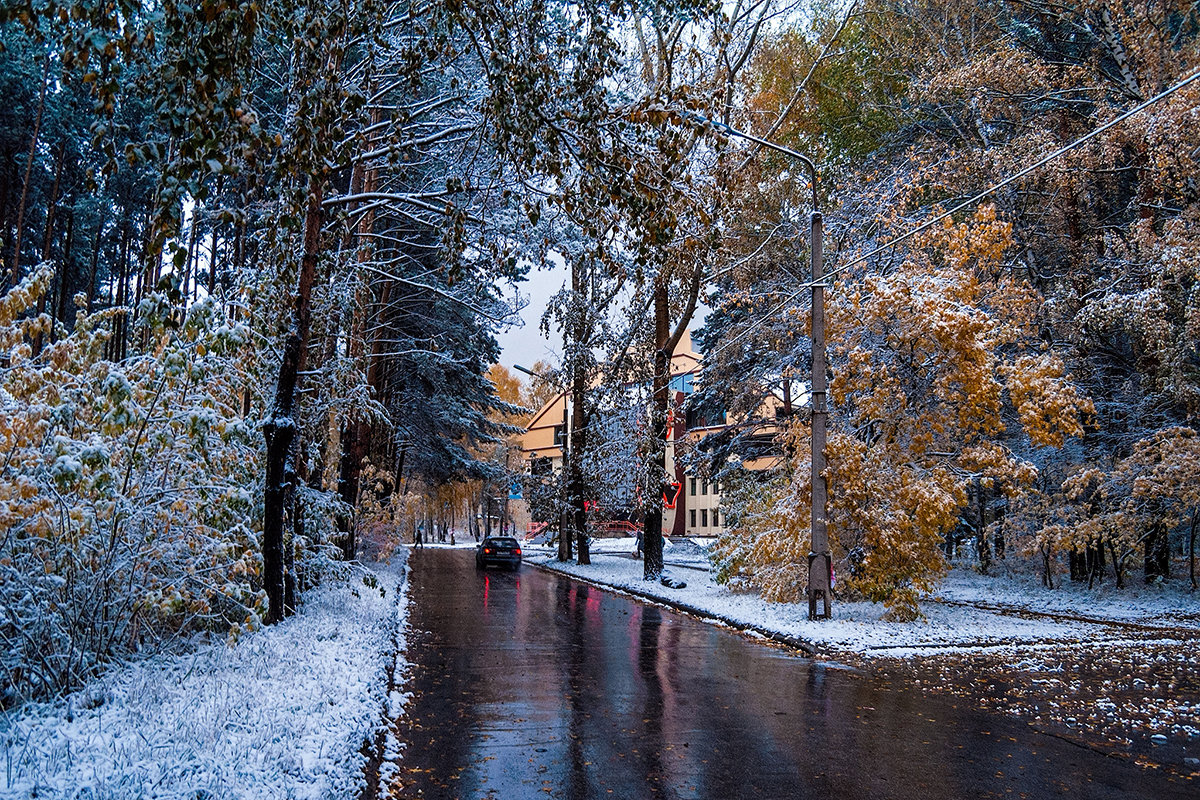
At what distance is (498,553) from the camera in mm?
37500

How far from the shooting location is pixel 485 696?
30.9ft

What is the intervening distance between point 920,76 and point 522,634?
1872 centimetres

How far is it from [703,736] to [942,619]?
10.5 meters

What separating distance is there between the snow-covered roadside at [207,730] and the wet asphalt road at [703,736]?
65 cm

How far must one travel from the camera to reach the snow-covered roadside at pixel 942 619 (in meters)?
13.7

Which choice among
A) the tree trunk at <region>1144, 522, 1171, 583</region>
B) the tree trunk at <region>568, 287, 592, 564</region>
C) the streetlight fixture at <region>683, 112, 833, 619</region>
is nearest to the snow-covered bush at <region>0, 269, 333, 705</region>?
the streetlight fixture at <region>683, 112, 833, 619</region>

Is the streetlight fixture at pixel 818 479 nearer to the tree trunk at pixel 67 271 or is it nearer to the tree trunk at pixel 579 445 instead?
the tree trunk at pixel 579 445

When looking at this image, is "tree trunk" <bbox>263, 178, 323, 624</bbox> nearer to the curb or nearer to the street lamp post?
the curb

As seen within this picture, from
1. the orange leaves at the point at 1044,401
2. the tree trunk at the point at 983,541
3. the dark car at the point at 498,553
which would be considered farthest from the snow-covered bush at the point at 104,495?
the dark car at the point at 498,553

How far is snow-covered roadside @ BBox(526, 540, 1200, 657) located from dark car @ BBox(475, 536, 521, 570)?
12.6 metres

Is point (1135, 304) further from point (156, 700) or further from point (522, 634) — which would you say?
point (156, 700)

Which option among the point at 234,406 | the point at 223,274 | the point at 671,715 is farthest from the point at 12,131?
the point at 671,715

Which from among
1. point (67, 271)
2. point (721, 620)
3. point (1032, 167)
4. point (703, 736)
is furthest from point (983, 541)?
point (67, 271)

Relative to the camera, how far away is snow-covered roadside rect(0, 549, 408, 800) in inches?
188
